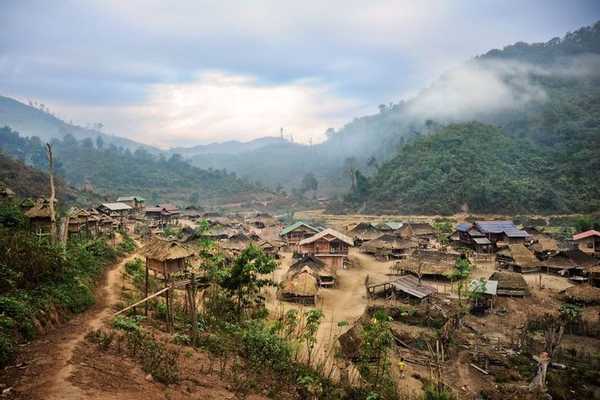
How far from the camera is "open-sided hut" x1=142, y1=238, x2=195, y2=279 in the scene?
13.4 m

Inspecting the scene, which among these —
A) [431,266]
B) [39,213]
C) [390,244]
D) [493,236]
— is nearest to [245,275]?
[39,213]

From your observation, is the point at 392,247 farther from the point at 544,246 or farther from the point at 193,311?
the point at 193,311

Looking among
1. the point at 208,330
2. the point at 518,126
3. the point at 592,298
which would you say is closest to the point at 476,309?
the point at 592,298

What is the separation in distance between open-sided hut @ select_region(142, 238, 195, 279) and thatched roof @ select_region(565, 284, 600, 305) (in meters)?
23.4

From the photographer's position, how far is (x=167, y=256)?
1322 cm

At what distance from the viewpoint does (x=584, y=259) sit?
3069 centimetres

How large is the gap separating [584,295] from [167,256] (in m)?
24.5

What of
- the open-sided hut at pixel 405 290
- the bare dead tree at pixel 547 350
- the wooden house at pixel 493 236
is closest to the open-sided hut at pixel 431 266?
the open-sided hut at pixel 405 290

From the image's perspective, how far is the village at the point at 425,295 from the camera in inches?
594

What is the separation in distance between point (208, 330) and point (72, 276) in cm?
540

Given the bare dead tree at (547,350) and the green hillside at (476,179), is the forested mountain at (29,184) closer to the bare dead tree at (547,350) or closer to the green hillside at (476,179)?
the bare dead tree at (547,350)

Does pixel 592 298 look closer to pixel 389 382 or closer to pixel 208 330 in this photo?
pixel 389 382

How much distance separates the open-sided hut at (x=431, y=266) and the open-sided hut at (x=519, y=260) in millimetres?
5162

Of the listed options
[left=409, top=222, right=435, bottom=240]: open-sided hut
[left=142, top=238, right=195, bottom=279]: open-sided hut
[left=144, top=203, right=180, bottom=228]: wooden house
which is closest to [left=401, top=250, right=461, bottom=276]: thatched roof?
[left=409, top=222, right=435, bottom=240]: open-sided hut
